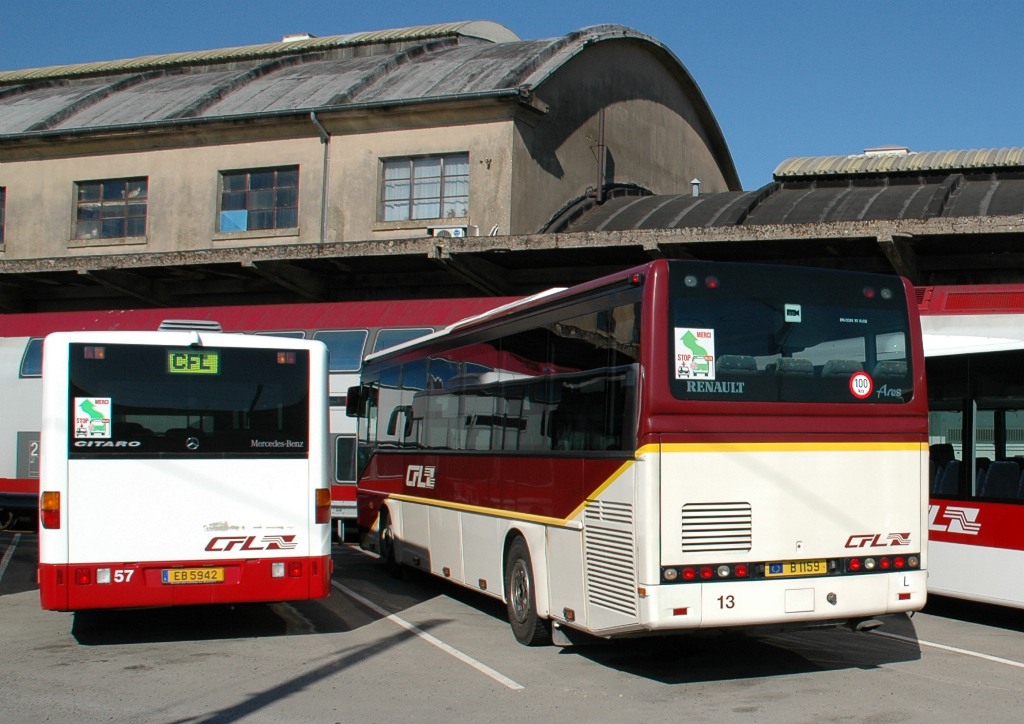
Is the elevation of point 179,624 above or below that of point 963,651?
below

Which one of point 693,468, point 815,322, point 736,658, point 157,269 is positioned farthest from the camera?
point 157,269

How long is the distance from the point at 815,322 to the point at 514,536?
3.41 meters

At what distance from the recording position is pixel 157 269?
2497cm

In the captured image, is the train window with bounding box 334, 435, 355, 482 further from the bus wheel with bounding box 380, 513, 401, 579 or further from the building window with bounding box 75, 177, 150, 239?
the building window with bounding box 75, 177, 150, 239

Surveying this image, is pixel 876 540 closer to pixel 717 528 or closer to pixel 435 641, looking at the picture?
pixel 717 528

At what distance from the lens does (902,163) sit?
32031 millimetres

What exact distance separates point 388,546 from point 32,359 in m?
10.9

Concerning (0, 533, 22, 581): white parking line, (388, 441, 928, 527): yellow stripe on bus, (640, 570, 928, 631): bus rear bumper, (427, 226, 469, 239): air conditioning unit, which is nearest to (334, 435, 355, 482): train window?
(0, 533, 22, 581): white parking line

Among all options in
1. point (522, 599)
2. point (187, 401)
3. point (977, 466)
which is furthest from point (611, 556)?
point (977, 466)

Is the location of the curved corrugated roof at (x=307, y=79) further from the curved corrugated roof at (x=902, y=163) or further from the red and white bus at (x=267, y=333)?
the red and white bus at (x=267, y=333)

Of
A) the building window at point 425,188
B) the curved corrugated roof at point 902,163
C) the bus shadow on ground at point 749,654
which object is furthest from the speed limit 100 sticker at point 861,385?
the curved corrugated roof at point 902,163

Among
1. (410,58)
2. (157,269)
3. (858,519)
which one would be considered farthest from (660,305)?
(410,58)

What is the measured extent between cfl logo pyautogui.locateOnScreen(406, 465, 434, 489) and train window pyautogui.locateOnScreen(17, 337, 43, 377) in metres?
11.4

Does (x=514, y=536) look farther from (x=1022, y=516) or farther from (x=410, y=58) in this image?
(x=410, y=58)
